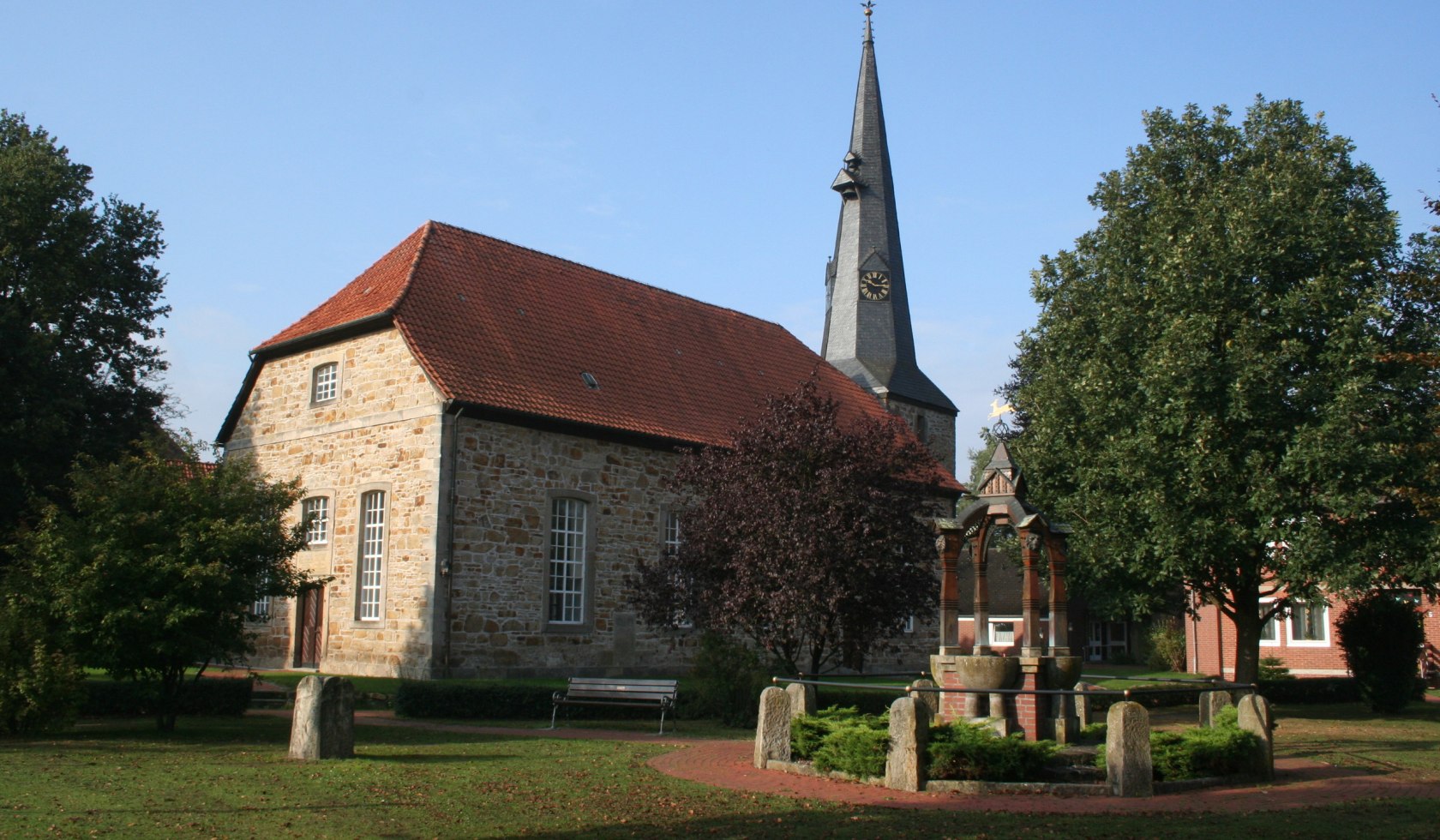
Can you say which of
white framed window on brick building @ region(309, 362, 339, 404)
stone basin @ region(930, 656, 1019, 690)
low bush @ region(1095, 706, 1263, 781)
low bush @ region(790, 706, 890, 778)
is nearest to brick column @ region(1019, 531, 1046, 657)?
stone basin @ region(930, 656, 1019, 690)

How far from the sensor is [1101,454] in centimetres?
1998

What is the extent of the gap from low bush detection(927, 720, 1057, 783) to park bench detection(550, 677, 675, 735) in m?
6.05

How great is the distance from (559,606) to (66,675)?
1079 cm

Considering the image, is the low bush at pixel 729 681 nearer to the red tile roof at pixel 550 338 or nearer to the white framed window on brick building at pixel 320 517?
the red tile roof at pixel 550 338

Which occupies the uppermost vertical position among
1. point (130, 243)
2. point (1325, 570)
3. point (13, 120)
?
point (13, 120)

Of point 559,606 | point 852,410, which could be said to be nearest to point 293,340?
point 559,606

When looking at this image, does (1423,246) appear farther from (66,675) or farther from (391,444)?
(66,675)

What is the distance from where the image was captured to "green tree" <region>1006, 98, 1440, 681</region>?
17.8m

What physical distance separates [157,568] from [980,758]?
31.5 ft

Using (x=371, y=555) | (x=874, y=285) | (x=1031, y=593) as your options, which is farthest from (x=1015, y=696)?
(x=874, y=285)

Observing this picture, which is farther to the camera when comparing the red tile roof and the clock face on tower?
the clock face on tower

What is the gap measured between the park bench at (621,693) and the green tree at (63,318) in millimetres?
14947

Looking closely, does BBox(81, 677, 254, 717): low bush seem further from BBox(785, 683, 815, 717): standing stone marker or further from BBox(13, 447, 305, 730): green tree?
BBox(785, 683, 815, 717): standing stone marker

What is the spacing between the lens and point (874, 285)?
3803 cm
